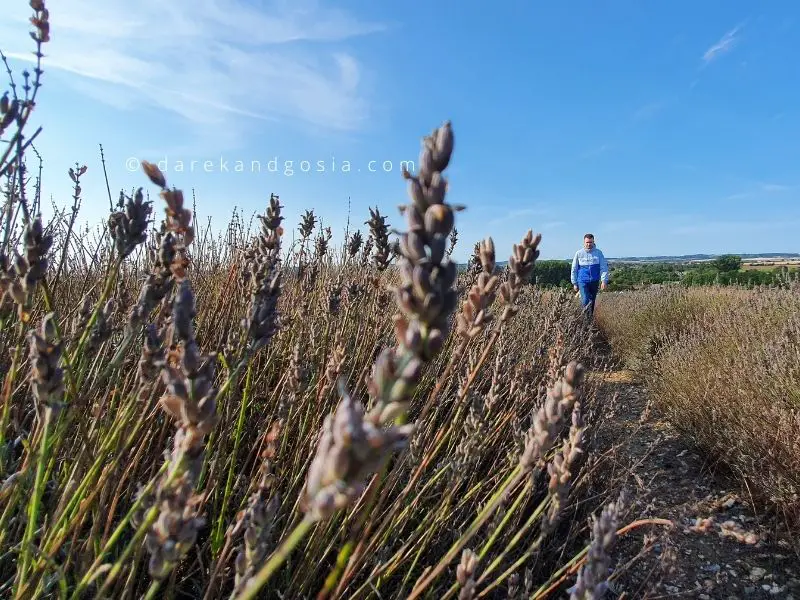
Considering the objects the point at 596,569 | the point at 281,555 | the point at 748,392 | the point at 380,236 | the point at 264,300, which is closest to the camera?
the point at 281,555

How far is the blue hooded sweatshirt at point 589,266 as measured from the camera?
869cm

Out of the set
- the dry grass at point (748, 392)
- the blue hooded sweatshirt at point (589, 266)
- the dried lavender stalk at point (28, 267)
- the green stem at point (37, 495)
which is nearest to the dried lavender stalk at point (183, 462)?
the green stem at point (37, 495)

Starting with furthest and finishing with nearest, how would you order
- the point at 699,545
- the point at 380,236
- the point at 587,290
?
1. the point at 587,290
2. the point at 699,545
3. the point at 380,236

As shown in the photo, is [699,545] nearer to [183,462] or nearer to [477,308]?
[477,308]

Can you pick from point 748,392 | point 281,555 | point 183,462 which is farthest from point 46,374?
point 748,392

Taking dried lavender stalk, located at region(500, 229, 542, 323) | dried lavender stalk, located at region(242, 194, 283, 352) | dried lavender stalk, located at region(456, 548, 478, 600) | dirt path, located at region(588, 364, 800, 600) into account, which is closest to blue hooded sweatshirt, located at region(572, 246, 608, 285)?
dirt path, located at region(588, 364, 800, 600)

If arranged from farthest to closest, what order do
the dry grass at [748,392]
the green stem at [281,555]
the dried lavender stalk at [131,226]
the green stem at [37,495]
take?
the dry grass at [748,392] < the dried lavender stalk at [131,226] < the green stem at [37,495] < the green stem at [281,555]

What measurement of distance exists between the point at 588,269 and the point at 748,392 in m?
5.24

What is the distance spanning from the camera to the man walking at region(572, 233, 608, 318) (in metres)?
8.70

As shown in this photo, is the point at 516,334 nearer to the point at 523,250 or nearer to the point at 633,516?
the point at 633,516

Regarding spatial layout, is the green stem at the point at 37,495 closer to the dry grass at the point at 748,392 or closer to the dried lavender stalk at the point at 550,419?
the dried lavender stalk at the point at 550,419

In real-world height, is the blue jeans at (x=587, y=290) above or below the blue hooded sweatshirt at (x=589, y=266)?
below

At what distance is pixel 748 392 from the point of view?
3.68 metres

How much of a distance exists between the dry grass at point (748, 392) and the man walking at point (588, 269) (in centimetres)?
214
